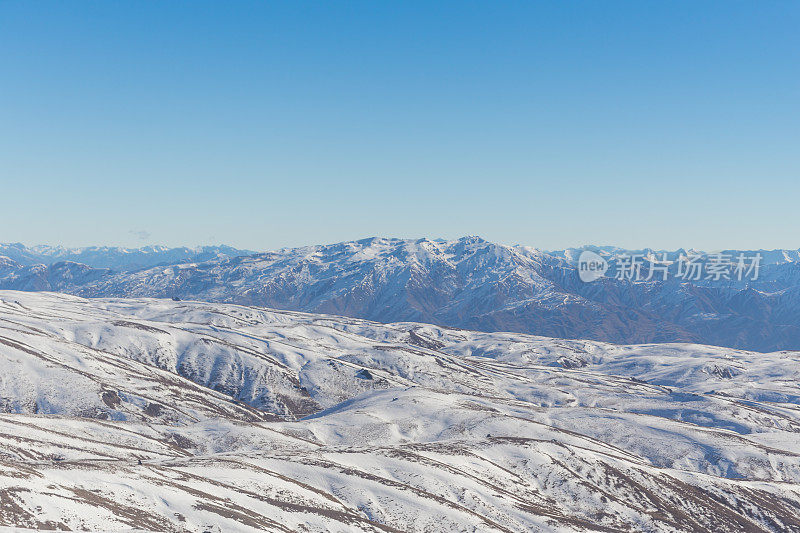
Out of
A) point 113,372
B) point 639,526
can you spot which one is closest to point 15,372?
point 113,372

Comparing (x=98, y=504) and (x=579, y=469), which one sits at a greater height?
(x=98, y=504)

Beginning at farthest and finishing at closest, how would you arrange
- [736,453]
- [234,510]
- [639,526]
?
[736,453] → [639,526] → [234,510]

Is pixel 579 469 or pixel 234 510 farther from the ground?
pixel 234 510

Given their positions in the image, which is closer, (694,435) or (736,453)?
(736,453)

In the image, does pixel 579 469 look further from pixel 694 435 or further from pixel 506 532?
pixel 694 435

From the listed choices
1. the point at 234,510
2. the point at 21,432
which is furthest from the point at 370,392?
the point at 234,510

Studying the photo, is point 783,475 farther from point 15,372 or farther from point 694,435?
point 15,372

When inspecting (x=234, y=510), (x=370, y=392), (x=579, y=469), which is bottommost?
(x=370, y=392)

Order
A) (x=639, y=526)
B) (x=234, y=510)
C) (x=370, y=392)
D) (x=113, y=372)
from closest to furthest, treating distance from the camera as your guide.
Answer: (x=234, y=510), (x=639, y=526), (x=113, y=372), (x=370, y=392)

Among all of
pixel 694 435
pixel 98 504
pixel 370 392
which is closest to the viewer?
pixel 98 504
